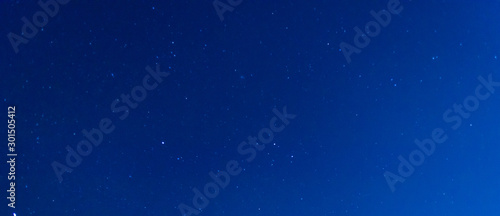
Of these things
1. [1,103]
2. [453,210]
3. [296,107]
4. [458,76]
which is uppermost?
[1,103]

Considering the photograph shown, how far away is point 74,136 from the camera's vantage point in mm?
782

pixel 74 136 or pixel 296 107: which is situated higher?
pixel 74 136

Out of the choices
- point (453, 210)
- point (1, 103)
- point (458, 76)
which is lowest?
point (453, 210)

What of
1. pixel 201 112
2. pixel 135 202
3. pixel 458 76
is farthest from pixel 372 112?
pixel 135 202

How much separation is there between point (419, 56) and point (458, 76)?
0.10 m

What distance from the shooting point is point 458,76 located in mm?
878

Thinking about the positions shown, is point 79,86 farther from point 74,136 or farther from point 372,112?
point 372,112

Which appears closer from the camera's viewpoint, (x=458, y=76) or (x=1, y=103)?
(x=1, y=103)

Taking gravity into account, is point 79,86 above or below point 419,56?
above

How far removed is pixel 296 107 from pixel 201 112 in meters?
0.18

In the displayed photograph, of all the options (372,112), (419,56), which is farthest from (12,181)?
(419,56)

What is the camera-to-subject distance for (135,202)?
82 centimetres

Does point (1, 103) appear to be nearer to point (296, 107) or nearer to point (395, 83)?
point (296, 107)

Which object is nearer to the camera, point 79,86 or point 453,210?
point 79,86
